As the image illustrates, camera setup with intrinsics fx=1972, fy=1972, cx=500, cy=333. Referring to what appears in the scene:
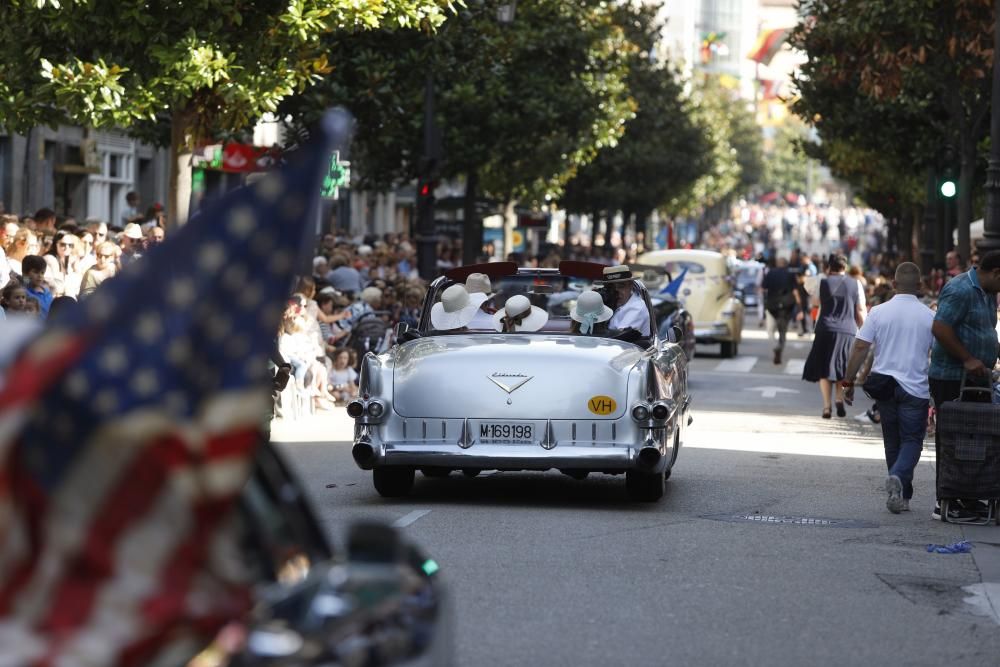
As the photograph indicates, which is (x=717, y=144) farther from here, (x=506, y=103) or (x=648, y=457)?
(x=648, y=457)

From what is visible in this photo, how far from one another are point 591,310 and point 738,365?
19.0 metres

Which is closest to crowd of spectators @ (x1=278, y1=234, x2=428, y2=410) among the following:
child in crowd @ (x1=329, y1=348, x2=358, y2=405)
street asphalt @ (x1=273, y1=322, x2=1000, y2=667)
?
child in crowd @ (x1=329, y1=348, x2=358, y2=405)

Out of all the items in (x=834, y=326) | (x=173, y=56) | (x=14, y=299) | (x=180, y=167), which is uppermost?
(x=173, y=56)

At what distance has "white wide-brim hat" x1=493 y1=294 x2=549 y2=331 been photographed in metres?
13.4

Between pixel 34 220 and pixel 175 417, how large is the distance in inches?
675

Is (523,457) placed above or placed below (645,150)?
below

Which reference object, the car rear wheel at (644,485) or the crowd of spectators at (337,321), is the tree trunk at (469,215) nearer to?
the crowd of spectators at (337,321)

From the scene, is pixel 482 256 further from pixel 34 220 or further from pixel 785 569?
pixel 785 569

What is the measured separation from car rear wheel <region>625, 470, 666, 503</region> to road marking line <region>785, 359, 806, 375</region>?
17499 mm

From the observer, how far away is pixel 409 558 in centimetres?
420

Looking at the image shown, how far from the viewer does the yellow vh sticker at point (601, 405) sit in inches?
476

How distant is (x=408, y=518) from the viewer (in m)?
11.7

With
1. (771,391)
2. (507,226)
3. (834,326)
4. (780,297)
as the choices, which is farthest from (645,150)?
(834,326)

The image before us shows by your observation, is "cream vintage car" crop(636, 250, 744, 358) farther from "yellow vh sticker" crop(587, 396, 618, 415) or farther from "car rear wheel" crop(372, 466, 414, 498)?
"yellow vh sticker" crop(587, 396, 618, 415)
